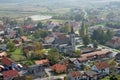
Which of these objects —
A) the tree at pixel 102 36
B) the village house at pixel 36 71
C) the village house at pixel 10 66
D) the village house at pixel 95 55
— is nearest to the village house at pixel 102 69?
the village house at pixel 95 55

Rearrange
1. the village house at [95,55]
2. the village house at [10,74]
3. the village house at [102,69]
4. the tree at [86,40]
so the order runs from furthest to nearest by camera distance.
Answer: the tree at [86,40]
the village house at [95,55]
the village house at [102,69]
the village house at [10,74]

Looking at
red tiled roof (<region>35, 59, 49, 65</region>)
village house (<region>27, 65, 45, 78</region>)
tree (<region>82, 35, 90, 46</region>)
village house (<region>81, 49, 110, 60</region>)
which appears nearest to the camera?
village house (<region>27, 65, 45, 78</region>)

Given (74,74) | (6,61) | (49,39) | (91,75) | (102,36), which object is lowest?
(91,75)

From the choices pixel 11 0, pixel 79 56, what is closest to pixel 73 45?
pixel 79 56

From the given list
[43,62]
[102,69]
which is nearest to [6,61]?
[43,62]

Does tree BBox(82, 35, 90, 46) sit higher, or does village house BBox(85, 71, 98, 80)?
tree BBox(82, 35, 90, 46)

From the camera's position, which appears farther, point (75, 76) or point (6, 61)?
point (6, 61)

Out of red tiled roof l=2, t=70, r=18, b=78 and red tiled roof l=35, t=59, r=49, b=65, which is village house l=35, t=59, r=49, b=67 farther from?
red tiled roof l=2, t=70, r=18, b=78

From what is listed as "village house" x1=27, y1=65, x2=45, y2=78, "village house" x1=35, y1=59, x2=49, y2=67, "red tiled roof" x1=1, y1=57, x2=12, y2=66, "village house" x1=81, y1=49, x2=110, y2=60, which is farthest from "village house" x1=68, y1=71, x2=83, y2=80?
"red tiled roof" x1=1, y1=57, x2=12, y2=66

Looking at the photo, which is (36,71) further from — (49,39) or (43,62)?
(49,39)

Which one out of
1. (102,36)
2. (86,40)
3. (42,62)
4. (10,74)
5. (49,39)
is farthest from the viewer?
(49,39)

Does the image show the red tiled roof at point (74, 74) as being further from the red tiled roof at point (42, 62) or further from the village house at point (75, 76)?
the red tiled roof at point (42, 62)

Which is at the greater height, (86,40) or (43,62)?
(86,40)
